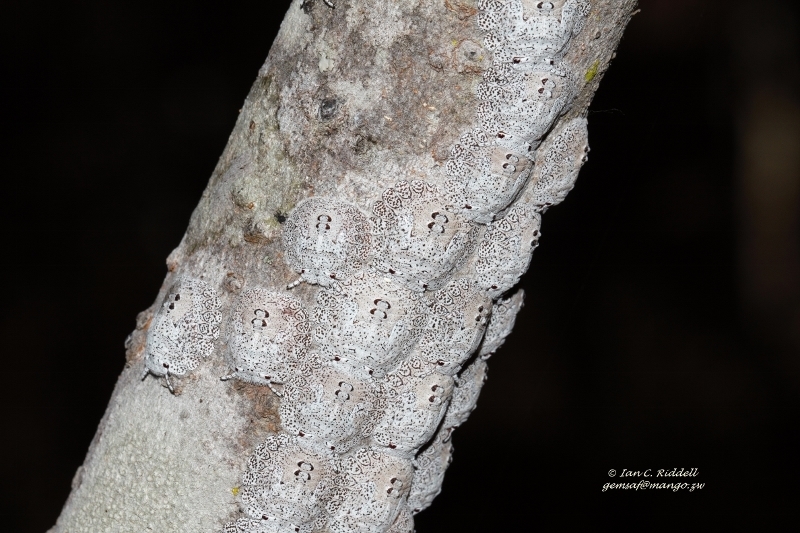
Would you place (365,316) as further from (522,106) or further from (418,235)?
(522,106)

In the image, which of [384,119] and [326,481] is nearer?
[384,119]

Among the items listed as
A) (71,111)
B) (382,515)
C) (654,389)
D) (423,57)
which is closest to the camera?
(423,57)

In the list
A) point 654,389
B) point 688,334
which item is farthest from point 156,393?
point 688,334

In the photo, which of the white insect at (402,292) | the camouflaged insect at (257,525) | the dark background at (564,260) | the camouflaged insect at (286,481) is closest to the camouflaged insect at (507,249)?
the white insect at (402,292)

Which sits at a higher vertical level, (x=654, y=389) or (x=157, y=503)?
(x=654, y=389)

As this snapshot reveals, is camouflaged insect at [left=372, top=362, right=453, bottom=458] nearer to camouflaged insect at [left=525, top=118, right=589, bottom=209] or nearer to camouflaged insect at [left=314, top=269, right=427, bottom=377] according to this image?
camouflaged insect at [left=314, top=269, right=427, bottom=377]

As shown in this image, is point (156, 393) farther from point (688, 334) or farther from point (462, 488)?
point (688, 334)

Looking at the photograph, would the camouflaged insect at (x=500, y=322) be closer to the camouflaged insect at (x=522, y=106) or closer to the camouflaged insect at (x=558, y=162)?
the camouflaged insect at (x=558, y=162)
